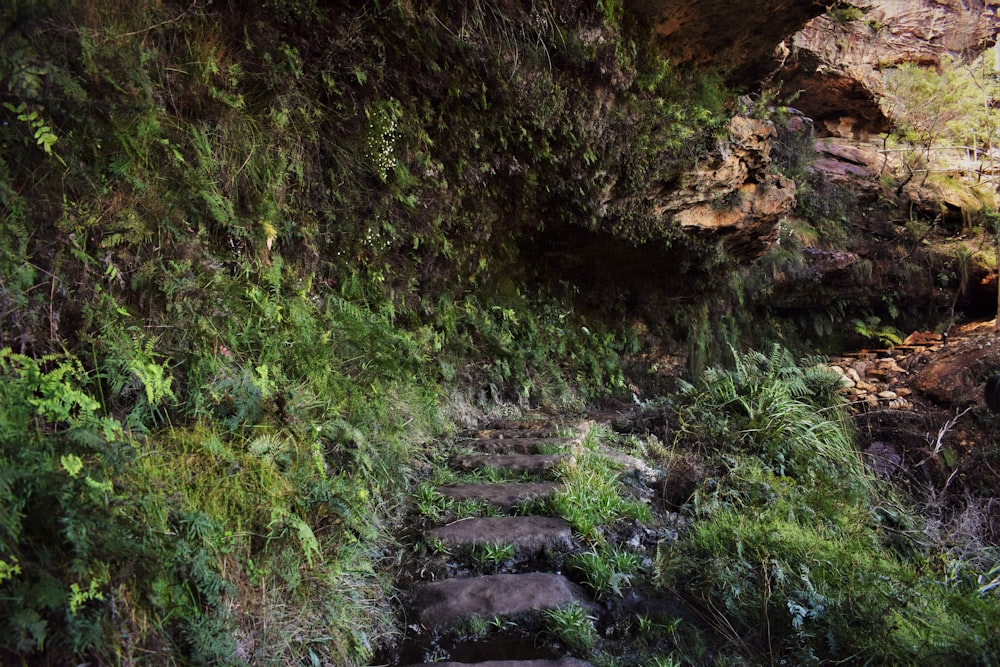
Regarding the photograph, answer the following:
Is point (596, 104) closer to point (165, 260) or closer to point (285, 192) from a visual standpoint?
point (285, 192)

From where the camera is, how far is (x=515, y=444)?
16.3 ft

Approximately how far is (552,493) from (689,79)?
4.22 m

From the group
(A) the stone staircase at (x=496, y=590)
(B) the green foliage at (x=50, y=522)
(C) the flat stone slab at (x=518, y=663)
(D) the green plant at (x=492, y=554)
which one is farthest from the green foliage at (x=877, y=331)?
(B) the green foliage at (x=50, y=522)

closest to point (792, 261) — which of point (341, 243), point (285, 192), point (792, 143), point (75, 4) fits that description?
point (792, 143)

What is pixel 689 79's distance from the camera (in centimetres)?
572

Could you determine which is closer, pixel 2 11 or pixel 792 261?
pixel 2 11

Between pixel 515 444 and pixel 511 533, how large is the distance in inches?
59.4

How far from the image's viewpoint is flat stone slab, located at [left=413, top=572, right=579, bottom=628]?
2.88 metres

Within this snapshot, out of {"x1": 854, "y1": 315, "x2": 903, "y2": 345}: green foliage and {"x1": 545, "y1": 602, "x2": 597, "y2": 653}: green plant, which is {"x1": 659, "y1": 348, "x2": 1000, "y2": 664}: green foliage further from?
{"x1": 854, "y1": 315, "x2": 903, "y2": 345}: green foliage

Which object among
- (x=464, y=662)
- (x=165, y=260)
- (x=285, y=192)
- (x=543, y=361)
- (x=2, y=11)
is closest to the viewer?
(x=2, y=11)

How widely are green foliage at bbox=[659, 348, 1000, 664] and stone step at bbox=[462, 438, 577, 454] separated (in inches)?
45.3

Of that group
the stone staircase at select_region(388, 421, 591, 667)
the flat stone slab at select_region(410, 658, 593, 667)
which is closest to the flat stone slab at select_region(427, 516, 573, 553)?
the stone staircase at select_region(388, 421, 591, 667)

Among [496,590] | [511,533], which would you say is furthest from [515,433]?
[496,590]

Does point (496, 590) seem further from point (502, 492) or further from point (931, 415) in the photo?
point (931, 415)
